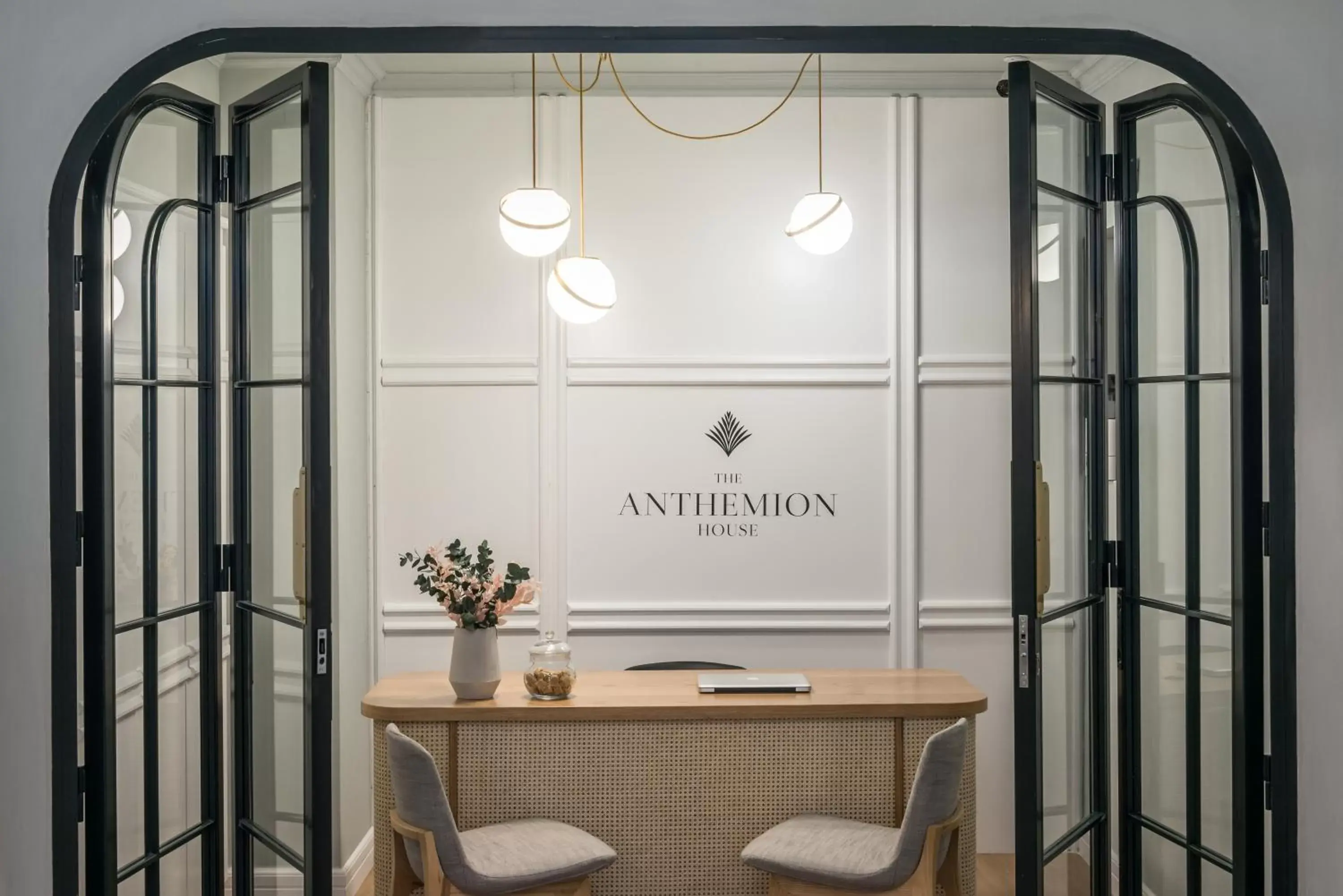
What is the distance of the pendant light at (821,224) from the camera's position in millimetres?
3426

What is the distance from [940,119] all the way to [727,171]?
0.84 meters

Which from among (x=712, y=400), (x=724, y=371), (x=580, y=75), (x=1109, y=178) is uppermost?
(x=580, y=75)

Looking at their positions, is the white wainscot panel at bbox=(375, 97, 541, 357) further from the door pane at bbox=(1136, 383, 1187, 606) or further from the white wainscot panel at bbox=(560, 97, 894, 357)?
the door pane at bbox=(1136, 383, 1187, 606)

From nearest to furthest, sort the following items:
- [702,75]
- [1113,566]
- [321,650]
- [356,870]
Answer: [321,650] → [1113,566] → [356,870] → [702,75]

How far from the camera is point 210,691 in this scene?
2.61 m

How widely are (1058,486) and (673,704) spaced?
3.96ft

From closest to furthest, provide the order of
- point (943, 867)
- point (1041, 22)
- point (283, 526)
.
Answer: point (1041, 22) < point (283, 526) < point (943, 867)

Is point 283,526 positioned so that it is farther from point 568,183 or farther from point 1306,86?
point 1306,86

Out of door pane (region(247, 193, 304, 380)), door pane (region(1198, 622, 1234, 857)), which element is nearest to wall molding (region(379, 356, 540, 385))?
door pane (region(247, 193, 304, 380))

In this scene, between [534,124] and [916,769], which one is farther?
[534,124]

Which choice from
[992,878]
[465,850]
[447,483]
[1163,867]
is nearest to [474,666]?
[465,850]

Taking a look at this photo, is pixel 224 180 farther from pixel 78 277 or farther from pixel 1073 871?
pixel 1073 871

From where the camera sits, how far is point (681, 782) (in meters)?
2.95

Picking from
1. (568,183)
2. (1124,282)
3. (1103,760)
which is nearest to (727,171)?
(568,183)
